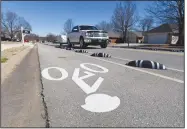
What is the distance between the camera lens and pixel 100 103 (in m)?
3.96

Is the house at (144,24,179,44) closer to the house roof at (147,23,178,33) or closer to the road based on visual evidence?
the house roof at (147,23,178,33)

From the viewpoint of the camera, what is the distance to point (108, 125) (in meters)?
3.05

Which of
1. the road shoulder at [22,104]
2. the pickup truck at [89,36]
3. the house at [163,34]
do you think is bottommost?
the road shoulder at [22,104]

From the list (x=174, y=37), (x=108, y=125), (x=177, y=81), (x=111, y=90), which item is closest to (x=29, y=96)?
(x=111, y=90)

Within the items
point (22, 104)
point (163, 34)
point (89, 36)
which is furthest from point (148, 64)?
point (163, 34)

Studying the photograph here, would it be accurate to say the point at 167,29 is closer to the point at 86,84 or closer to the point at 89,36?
the point at 89,36

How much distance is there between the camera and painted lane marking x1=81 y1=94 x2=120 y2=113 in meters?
3.66

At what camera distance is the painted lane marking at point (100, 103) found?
3.66 meters

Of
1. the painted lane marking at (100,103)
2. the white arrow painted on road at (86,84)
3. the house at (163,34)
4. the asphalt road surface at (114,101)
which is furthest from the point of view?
the house at (163,34)

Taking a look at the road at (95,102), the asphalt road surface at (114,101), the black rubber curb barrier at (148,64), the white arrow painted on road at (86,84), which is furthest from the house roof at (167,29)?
the road at (95,102)

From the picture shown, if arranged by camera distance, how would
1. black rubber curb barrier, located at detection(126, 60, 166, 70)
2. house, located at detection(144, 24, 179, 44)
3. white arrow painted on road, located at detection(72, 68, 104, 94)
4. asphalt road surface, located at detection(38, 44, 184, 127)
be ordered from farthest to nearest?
house, located at detection(144, 24, 179, 44), black rubber curb barrier, located at detection(126, 60, 166, 70), white arrow painted on road, located at detection(72, 68, 104, 94), asphalt road surface, located at detection(38, 44, 184, 127)

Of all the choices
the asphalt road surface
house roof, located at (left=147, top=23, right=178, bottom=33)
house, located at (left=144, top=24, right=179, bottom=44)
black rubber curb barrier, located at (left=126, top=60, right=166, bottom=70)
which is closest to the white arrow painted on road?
the asphalt road surface

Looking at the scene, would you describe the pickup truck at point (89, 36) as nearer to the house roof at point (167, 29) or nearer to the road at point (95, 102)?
the road at point (95, 102)

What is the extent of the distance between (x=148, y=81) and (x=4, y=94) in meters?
3.30
